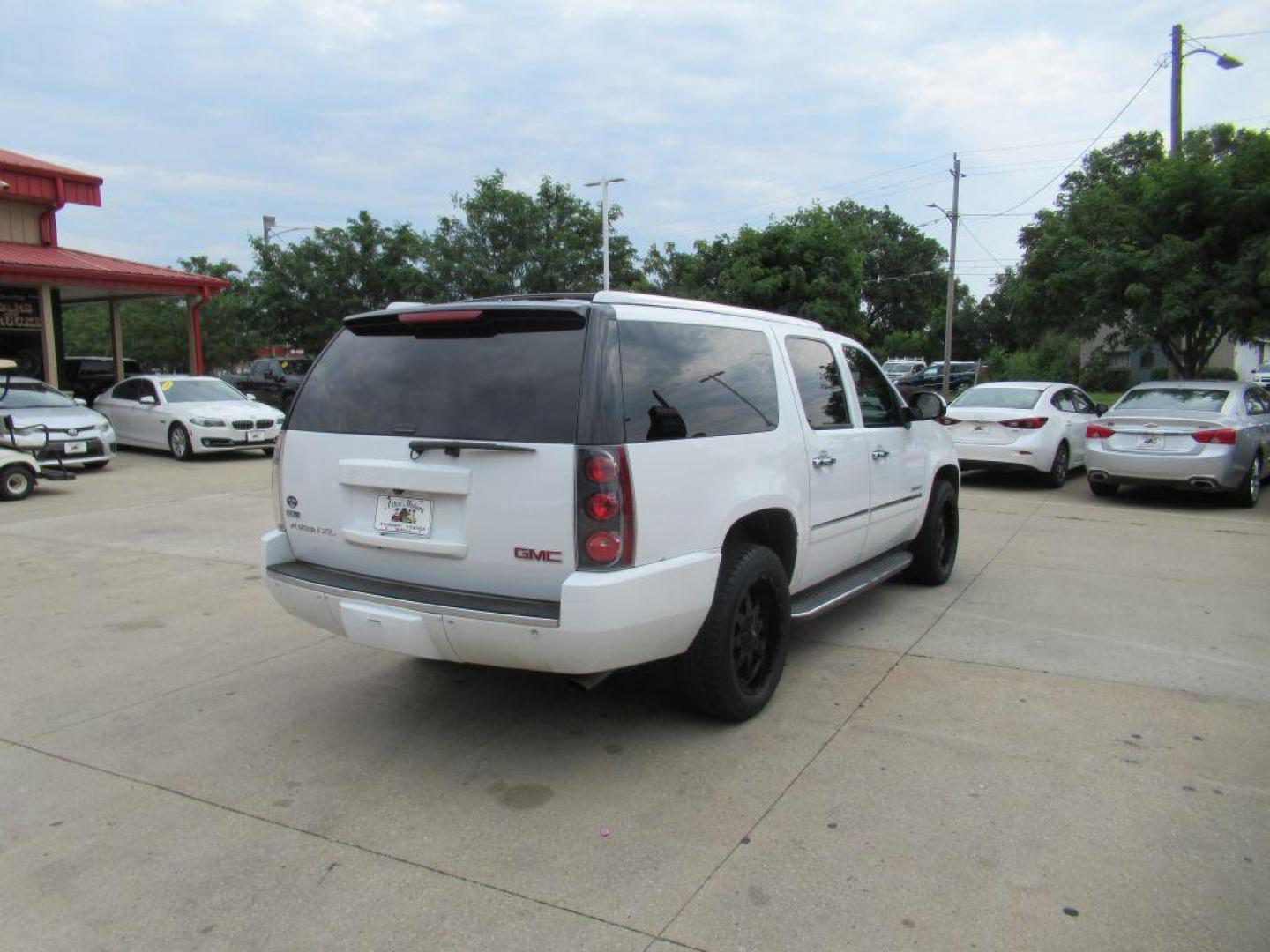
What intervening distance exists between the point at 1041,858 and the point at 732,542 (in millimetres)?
1720

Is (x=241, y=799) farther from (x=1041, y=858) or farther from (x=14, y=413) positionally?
(x=14, y=413)

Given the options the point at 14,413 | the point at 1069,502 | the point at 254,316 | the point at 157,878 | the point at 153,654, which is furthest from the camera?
the point at 254,316

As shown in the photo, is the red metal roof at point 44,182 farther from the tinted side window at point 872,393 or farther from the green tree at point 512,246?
the tinted side window at point 872,393

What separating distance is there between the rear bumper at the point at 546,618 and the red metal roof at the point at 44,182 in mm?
18576

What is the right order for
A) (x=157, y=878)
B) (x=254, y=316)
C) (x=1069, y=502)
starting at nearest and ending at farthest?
(x=157, y=878), (x=1069, y=502), (x=254, y=316)

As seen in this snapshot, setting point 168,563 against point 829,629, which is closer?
point 829,629

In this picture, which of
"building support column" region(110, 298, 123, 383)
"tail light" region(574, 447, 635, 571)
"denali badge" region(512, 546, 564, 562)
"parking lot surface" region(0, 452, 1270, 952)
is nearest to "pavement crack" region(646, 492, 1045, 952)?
"parking lot surface" region(0, 452, 1270, 952)

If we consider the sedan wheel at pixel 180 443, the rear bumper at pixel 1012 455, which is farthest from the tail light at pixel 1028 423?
the sedan wheel at pixel 180 443

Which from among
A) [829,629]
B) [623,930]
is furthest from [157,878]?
[829,629]

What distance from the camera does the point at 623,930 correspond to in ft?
8.65

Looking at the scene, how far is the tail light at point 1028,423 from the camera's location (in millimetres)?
11953

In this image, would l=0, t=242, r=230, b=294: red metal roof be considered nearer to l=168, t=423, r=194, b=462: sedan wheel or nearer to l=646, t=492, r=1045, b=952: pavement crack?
l=168, t=423, r=194, b=462: sedan wheel

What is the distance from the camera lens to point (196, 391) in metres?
16.6

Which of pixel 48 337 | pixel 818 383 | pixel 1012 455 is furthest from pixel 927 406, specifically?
pixel 48 337
